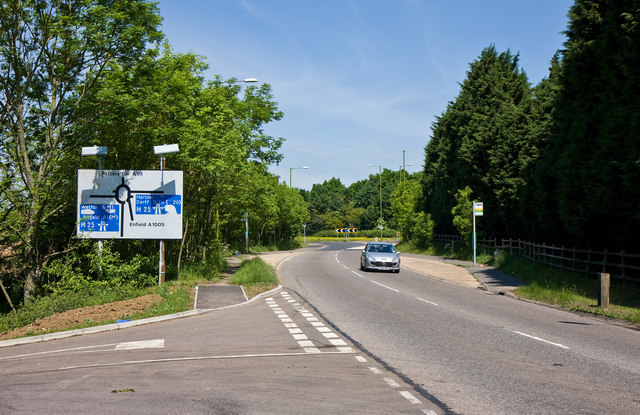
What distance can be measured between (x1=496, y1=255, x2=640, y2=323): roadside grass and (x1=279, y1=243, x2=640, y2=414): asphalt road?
72cm

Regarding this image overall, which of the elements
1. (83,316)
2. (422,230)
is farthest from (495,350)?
(422,230)

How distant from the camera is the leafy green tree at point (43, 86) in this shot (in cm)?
1764

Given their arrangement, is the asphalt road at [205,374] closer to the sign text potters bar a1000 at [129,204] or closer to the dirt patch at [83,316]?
the dirt patch at [83,316]

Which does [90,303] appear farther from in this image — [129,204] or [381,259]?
[381,259]

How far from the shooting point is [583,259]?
79.9ft

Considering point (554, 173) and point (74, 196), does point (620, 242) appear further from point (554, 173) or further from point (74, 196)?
point (74, 196)

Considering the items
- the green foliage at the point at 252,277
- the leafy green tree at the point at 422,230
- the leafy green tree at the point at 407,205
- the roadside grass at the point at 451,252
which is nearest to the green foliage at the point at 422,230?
the leafy green tree at the point at 422,230

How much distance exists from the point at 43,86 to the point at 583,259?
23195 millimetres

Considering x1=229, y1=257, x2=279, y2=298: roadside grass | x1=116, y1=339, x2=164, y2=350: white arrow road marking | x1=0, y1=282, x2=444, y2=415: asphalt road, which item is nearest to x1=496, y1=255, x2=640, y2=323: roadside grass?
x1=0, y1=282, x2=444, y2=415: asphalt road

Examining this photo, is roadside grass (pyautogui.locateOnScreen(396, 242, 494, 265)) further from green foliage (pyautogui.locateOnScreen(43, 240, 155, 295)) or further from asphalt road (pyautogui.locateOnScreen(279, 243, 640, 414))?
green foliage (pyautogui.locateOnScreen(43, 240, 155, 295))

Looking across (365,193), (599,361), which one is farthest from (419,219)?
(365,193)

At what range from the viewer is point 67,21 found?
17438mm

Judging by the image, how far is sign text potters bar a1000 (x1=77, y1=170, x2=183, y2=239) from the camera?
63.0 ft

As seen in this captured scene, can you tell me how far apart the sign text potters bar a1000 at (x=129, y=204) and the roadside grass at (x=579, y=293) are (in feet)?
43.0
